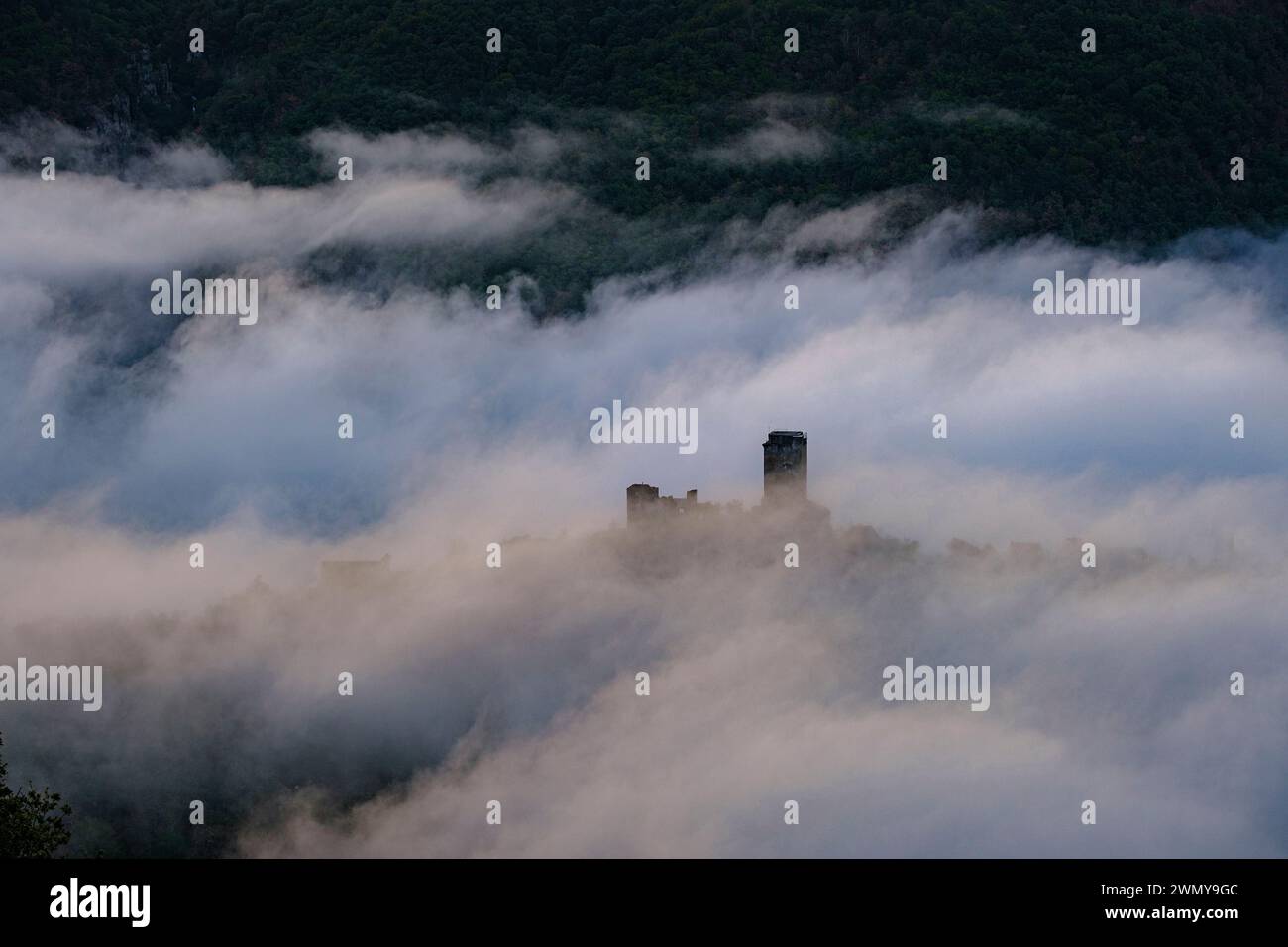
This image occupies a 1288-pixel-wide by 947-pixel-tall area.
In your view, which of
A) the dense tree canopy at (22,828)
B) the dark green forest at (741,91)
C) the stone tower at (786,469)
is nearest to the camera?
the dense tree canopy at (22,828)

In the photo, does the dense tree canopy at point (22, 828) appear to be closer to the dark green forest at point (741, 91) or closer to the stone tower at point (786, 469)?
the stone tower at point (786, 469)

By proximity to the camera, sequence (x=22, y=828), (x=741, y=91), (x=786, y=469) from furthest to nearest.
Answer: (x=741, y=91) < (x=786, y=469) < (x=22, y=828)

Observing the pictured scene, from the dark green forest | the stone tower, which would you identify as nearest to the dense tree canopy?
the stone tower

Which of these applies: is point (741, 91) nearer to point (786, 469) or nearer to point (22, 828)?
point (786, 469)

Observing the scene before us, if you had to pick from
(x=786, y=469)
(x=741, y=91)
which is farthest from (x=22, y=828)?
(x=741, y=91)

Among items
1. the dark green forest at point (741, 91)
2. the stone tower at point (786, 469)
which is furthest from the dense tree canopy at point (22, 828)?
the dark green forest at point (741, 91)

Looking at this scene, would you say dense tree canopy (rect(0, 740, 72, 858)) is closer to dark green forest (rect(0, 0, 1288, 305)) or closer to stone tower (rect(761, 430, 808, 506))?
stone tower (rect(761, 430, 808, 506))

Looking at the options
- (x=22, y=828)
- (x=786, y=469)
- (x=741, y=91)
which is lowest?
(x=22, y=828)

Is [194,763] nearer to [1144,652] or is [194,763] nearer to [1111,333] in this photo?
[1144,652]
